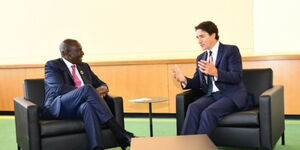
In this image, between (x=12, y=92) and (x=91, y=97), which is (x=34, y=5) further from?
(x=91, y=97)

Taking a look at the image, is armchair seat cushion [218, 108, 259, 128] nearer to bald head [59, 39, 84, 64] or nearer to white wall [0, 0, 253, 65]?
bald head [59, 39, 84, 64]

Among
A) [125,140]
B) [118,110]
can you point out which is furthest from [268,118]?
[118,110]

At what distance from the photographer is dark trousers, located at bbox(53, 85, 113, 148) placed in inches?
162

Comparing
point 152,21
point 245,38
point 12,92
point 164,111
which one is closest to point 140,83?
point 164,111

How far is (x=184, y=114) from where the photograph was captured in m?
4.33

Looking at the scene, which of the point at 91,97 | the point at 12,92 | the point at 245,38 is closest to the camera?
the point at 91,97

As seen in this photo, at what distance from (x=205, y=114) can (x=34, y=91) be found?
182cm

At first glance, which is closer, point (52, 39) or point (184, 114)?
point (184, 114)

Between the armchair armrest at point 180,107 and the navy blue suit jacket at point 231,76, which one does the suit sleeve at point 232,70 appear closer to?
the navy blue suit jacket at point 231,76

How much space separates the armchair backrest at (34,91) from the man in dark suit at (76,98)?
0.10 metres

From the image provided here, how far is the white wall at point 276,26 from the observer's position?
20.6ft

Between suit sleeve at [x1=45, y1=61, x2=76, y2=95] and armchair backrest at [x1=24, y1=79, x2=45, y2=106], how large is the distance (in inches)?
5.7

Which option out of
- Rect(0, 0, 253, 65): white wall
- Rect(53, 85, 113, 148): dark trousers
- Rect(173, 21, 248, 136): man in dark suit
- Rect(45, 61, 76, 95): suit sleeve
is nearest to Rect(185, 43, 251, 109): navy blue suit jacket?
Rect(173, 21, 248, 136): man in dark suit

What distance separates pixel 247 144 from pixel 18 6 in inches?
198
